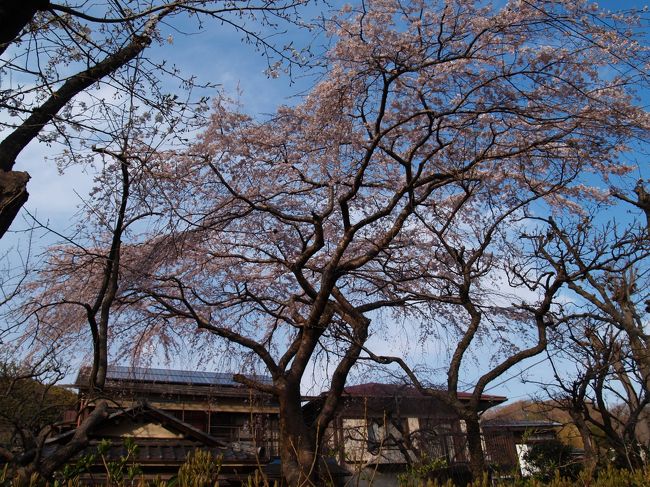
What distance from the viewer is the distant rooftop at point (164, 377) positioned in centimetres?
1157

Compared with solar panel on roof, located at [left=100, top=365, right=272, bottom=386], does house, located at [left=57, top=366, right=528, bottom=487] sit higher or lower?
lower

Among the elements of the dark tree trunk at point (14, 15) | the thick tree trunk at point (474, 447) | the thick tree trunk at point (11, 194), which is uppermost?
the dark tree trunk at point (14, 15)

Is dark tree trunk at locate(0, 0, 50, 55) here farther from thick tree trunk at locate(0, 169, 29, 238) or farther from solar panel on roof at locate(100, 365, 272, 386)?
solar panel on roof at locate(100, 365, 272, 386)

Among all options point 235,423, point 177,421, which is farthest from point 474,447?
point 235,423

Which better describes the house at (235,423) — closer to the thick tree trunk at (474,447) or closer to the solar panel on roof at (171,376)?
the solar panel on roof at (171,376)

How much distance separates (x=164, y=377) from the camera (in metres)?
15.8

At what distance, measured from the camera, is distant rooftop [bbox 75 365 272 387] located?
11570 millimetres

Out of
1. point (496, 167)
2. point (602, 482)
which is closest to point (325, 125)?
point (496, 167)

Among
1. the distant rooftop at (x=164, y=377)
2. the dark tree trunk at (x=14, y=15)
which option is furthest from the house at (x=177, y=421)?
the dark tree trunk at (x=14, y=15)

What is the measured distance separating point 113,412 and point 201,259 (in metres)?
3.40

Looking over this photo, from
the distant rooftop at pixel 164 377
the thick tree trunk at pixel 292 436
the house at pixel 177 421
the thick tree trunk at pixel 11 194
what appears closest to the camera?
the thick tree trunk at pixel 11 194

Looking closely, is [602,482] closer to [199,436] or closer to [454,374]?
[454,374]

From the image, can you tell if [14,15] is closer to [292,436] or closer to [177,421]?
[292,436]

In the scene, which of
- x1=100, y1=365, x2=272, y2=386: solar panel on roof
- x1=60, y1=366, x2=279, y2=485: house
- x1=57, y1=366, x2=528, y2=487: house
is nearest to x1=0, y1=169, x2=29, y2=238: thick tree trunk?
x1=60, y1=366, x2=279, y2=485: house
